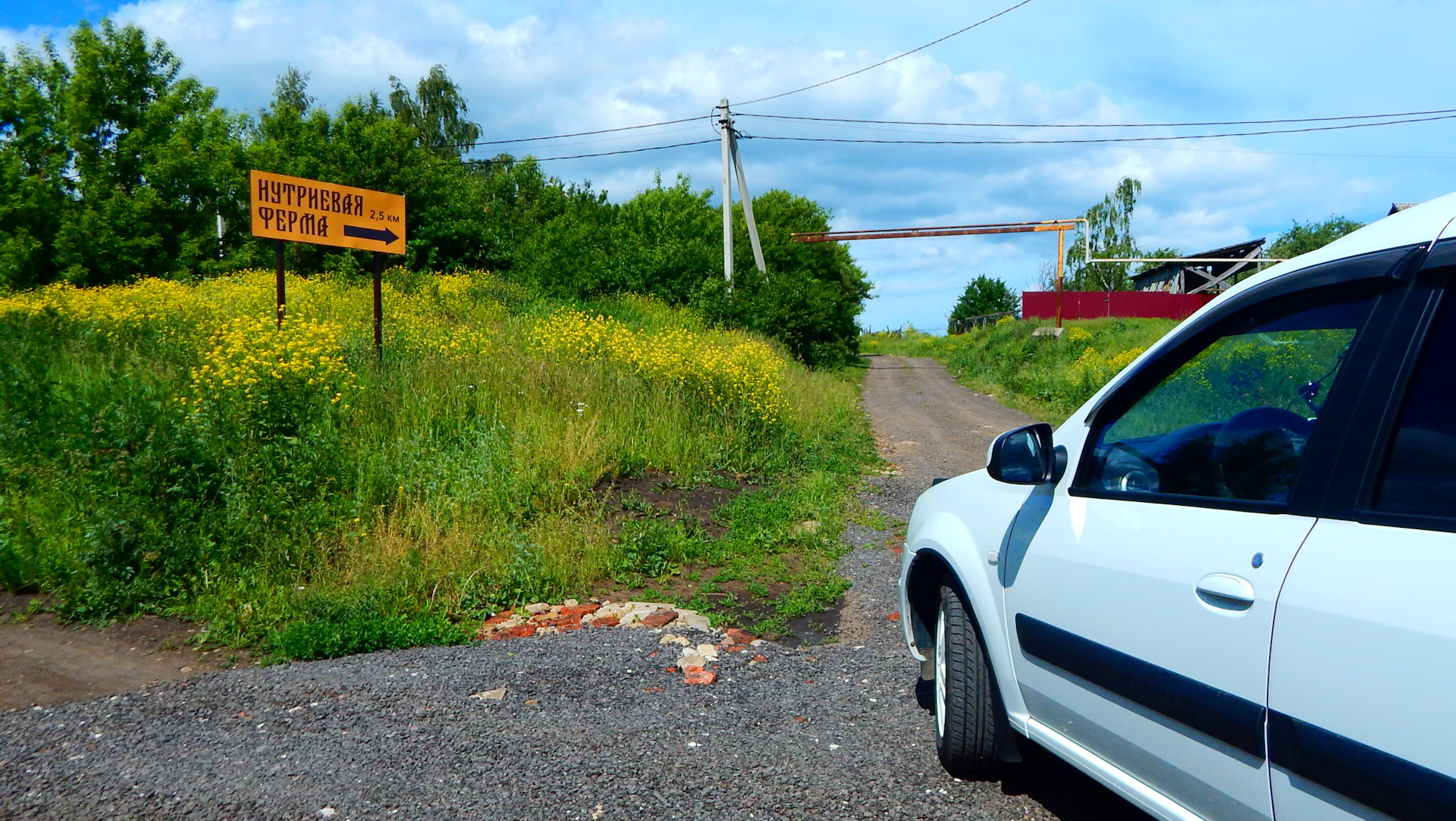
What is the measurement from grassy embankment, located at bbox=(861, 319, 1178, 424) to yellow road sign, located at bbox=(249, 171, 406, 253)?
44.5 ft

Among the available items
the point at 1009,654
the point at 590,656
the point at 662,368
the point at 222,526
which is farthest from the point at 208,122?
the point at 1009,654

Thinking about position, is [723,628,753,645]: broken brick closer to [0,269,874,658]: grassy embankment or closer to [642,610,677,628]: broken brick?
[0,269,874,658]: grassy embankment

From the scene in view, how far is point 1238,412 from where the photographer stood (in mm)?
2652

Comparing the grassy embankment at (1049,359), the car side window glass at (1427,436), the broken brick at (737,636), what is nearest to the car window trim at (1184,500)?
the car side window glass at (1427,436)

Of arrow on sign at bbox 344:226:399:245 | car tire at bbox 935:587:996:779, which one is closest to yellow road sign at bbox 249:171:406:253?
arrow on sign at bbox 344:226:399:245

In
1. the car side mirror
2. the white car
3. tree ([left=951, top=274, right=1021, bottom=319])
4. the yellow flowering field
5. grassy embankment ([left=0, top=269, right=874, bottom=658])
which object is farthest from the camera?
tree ([left=951, top=274, right=1021, bottom=319])

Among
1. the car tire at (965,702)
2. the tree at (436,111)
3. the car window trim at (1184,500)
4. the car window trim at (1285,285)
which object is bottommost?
the car tire at (965,702)

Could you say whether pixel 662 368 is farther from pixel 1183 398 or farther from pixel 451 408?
pixel 1183 398

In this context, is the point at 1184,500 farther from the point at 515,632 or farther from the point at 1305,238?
the point at 1305,238

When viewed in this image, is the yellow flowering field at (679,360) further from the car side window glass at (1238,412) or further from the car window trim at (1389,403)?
the car window trim at (1389,403)

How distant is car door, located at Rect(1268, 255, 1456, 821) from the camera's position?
67.9 inches

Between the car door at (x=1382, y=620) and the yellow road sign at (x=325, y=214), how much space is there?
1053 cm

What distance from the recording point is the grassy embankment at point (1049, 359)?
2155 cm

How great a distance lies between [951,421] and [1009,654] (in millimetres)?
16229
